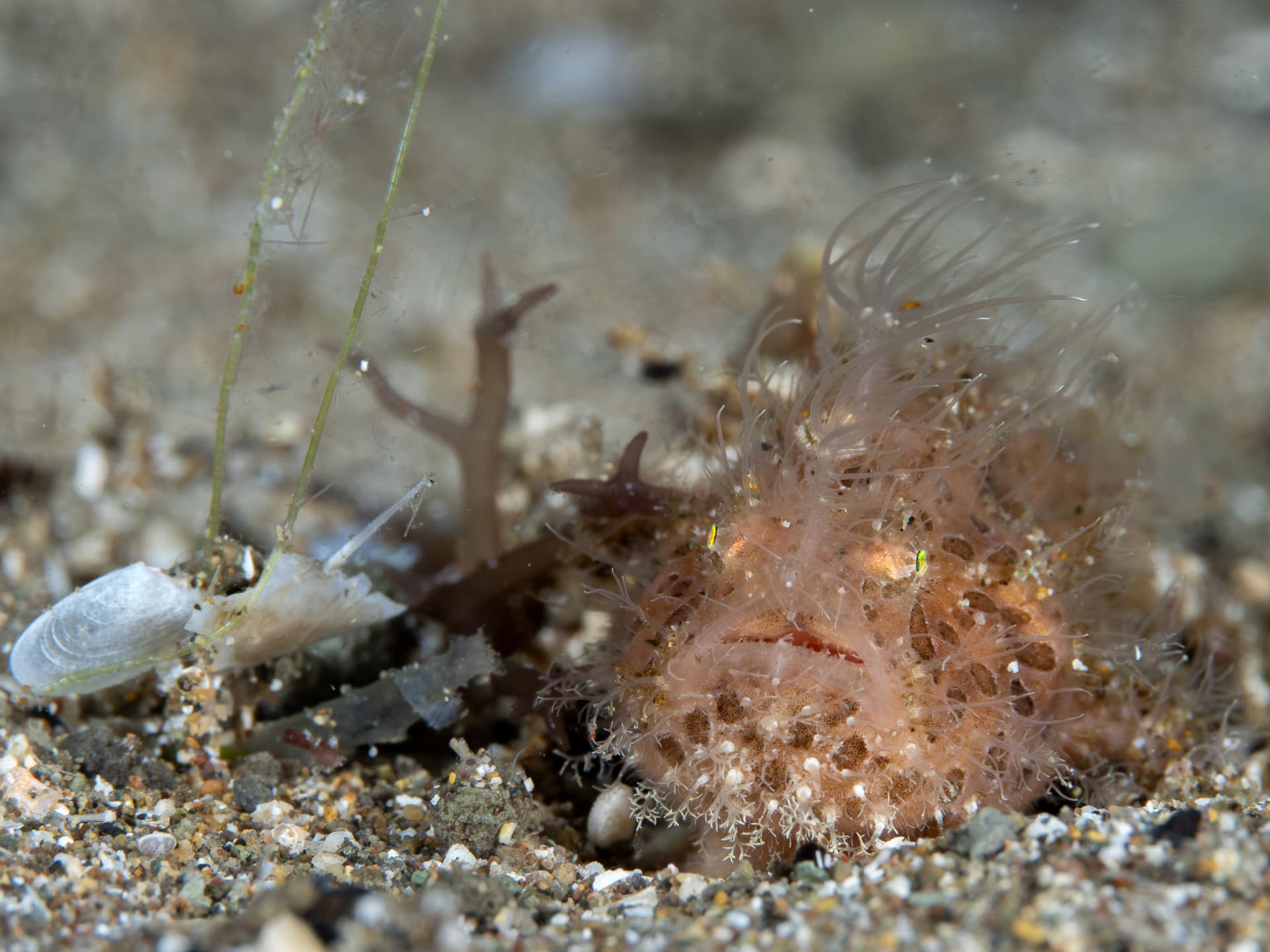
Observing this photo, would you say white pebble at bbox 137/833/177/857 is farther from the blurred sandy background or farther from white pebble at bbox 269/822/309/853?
the blurred sandy background

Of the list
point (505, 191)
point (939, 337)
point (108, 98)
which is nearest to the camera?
point (939, 337)

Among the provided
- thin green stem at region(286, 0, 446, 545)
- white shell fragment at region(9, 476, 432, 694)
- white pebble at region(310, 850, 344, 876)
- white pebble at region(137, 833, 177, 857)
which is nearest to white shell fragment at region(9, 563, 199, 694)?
white shell fragment at region(9, 476, 432, 694)

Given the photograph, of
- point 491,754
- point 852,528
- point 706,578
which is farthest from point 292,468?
point 852,528

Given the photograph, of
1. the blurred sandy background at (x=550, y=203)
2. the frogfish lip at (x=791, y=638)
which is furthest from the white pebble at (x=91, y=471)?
the frogfish lip at (x=791, y=638)

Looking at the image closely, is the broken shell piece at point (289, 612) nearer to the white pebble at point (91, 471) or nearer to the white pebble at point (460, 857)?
the white pebble at point (460, 857)

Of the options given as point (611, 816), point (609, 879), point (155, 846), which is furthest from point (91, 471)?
point (609, 879)

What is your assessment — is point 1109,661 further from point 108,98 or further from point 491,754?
point 108,98
